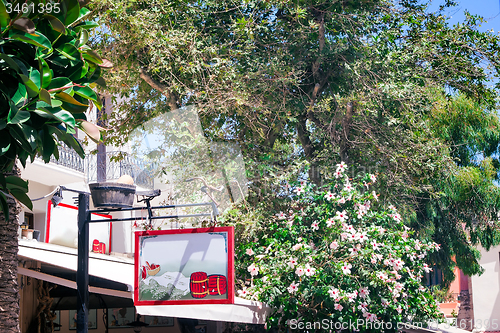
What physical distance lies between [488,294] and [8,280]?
916 inches

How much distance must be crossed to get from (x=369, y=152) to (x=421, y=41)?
2304 mm

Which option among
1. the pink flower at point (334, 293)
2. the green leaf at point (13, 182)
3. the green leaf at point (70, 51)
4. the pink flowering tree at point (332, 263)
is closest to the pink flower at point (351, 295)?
the pink flowering tree at point (332, 263)

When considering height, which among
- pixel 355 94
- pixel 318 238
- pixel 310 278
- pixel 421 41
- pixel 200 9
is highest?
pixel 200 9

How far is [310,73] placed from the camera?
9445 millimetres

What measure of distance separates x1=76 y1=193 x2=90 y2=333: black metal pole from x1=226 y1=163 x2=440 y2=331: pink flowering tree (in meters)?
2.73

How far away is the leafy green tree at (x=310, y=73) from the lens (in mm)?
8328

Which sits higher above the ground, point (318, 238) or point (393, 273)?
point (318, 238)

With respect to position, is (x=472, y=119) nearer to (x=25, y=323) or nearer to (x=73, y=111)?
(x=25, y=323)

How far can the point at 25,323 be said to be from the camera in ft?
35.0

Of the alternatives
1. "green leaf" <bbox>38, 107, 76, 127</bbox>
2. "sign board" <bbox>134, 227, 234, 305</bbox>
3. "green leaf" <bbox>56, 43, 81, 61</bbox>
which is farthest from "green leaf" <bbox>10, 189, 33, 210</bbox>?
"sign board" <bbox>134, 227, 234, 305</bbox>

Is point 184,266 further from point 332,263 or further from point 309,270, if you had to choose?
point 332,263

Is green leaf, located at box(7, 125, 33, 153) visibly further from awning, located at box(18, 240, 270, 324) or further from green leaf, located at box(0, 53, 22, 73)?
awning, located at box(18, 240, 270, 324)

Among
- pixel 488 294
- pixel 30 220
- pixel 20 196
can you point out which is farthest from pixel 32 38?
pixel 488 294

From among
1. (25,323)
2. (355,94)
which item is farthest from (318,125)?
(25,323)
